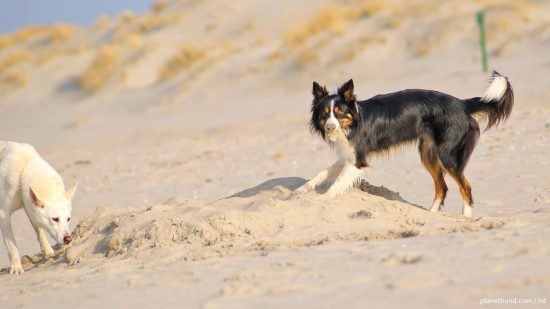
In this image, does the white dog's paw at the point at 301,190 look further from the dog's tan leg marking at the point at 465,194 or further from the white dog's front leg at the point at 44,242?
the white dog's front leg at the point at 44,242

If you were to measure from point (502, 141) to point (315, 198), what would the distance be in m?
5.70

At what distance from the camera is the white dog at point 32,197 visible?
7160 millimetres

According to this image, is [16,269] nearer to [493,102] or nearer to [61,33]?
[493,102]

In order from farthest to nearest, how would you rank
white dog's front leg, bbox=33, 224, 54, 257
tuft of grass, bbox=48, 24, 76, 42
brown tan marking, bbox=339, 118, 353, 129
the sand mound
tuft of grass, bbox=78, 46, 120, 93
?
tuft of grass, bbox=48, 24, 76, 42, tuft of grass, bbox=78, 46, 120, 93, white dog's front leg, bbox=33, 224, 54, 257, brown tan marking, bbox=339, 118, 353, 129, the sand mound

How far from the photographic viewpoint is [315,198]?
7.30m

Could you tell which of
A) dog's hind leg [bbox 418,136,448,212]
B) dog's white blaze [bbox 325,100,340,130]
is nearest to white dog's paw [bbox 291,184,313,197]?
dog's white blaze [bbox 325,100,340,130]

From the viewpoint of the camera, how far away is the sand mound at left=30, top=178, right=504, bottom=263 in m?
6.48

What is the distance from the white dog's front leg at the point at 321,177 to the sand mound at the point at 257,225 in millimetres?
145

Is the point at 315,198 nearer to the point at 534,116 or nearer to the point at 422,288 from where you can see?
the point at 422,288

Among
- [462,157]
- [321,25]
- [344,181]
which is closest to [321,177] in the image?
[344,181]

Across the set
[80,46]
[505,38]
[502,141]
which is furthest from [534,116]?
[80,46]

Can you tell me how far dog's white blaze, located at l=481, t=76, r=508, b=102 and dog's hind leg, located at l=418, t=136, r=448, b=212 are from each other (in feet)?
2.22

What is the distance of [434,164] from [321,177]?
1.15m

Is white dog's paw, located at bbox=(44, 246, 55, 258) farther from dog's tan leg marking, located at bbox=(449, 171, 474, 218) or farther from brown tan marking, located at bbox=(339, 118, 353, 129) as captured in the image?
dog's tan leg marking, located at bbox=(449, 171, 474, 218)
